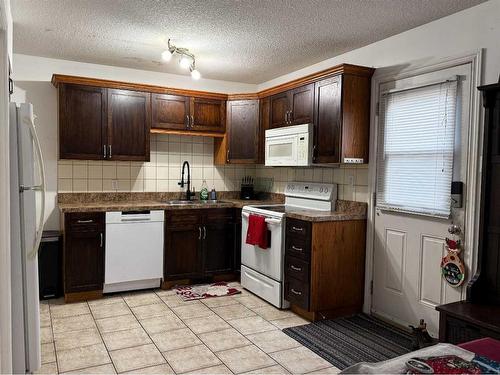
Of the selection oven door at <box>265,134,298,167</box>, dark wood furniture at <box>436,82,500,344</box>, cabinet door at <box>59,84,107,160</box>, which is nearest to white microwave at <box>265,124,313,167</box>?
oven door at <box>265,134,298,167</box>

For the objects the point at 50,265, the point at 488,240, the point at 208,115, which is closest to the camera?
the point at 488,240

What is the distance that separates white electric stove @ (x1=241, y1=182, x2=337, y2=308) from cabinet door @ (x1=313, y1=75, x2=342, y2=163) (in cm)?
47

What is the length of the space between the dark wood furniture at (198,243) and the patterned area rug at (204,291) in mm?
129

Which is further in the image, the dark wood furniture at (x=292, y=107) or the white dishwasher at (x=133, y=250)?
the white dishwasher at (x=133, y=250)

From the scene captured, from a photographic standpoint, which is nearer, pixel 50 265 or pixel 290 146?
pixel 50 265

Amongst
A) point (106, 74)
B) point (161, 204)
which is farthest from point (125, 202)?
point (106, 74)

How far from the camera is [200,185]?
17.0 ft

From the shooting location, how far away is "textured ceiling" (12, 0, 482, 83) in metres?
2.84

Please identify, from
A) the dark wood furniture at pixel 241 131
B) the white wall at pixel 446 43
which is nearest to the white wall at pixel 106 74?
the dark wood furniture at pixel 241 131

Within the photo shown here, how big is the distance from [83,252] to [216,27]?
248 centimetres

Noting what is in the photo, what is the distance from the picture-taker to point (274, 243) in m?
3.83

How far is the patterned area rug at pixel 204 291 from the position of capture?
4137mm

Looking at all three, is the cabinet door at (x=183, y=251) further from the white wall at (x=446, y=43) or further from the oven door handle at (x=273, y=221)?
the white wall at (x=446, y=43)

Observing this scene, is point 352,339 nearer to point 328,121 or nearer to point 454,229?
point 454,229
